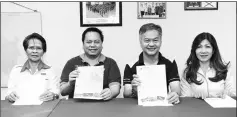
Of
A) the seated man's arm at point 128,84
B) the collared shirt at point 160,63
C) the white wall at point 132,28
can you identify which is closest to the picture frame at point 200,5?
the white wall at point 132,28

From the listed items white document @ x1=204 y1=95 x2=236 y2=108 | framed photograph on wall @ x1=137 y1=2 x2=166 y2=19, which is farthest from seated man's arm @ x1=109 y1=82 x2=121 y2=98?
framed photograph on wall @ x1=137 y1=2 x2=166 y2=19

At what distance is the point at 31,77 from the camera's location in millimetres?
1270

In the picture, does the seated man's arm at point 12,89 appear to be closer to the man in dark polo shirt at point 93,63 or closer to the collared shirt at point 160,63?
the man in dark polo shirt at point 93,63

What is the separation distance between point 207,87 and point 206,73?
0.10m

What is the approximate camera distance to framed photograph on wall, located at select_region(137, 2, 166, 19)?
2.25m

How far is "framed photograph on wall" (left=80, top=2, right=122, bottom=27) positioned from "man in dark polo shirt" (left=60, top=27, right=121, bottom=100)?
0.89m

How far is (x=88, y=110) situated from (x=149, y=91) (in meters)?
0.32

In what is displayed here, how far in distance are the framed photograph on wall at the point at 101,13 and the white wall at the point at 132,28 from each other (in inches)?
1.9

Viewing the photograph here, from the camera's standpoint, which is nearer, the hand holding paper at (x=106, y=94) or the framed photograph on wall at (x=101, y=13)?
the hand holding paper at (x=106, y=94)

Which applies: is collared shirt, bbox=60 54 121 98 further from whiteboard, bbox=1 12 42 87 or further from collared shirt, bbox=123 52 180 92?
whiteboard, bbox=1 12 42 87

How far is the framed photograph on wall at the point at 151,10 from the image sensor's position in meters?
2.25

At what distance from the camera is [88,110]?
3.35 feet

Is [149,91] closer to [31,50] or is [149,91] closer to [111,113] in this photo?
A: [111,113]

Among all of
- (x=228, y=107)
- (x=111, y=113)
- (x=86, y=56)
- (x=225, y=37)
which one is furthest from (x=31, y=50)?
(x=225, y=37)
